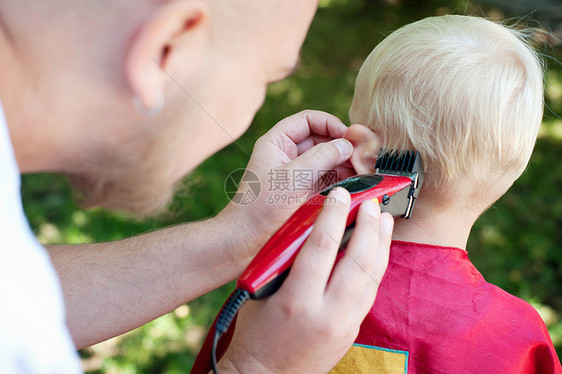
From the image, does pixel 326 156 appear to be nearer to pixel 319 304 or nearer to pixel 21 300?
pixel 319 304

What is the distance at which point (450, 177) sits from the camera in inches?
44.0

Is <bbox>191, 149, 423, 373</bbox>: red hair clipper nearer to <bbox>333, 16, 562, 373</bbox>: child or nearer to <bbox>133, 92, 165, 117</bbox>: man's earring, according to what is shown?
<bbox>333, 16, 562, 373</bbox>: child

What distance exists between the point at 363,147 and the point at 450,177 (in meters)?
0.20

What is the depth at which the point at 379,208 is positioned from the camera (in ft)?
3.17

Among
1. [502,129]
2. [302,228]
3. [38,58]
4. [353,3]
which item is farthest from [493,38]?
[353,3]

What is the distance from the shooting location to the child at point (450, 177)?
3.49 feet

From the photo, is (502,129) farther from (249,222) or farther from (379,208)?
(249,222)

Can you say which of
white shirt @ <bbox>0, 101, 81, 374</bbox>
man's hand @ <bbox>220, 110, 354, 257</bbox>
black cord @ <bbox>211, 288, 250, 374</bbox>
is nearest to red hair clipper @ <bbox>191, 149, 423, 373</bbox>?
black cord @ <bbox>211, 288, 250, 374</bbox>

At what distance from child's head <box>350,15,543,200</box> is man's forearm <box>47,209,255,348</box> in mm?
468

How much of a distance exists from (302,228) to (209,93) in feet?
0.98

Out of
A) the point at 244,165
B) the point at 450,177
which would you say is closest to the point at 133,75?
the point at 450,177

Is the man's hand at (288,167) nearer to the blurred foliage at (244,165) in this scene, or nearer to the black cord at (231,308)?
the blurred foliage at (244,165)

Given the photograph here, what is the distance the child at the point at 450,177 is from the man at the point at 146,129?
0.73 ft

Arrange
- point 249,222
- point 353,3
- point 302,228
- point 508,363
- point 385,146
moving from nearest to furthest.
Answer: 1. point 302,228
2. point 508,363
3. point 385,146
4. point 249,222
5. point 353,3
